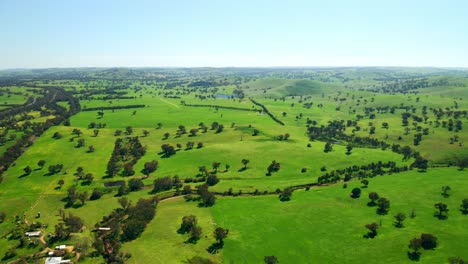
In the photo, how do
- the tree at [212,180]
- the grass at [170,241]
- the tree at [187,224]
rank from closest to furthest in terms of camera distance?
the grass at [170,241] < the tree at [187,224] < the tree at [212,180]

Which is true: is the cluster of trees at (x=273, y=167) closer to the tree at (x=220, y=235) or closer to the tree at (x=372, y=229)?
the tree at (x=372, y=229)

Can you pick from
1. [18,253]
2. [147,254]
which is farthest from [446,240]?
[18,253]

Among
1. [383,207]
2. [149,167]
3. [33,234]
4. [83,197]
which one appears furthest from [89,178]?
[383,207]

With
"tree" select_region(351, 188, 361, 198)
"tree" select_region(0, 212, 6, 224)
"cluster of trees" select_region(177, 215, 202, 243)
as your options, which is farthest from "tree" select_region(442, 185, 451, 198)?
"tree" select_region(0, 212, 6, 224)

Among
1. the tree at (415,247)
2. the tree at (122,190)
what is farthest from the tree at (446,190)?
the tree at (122,190)

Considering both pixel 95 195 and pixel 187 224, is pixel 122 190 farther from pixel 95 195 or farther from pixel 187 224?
pixel 187 224

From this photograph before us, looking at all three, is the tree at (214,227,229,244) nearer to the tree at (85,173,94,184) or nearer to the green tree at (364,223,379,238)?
the green tree at (364,223,379,238)

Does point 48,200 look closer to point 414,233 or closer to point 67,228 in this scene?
point 67,228
